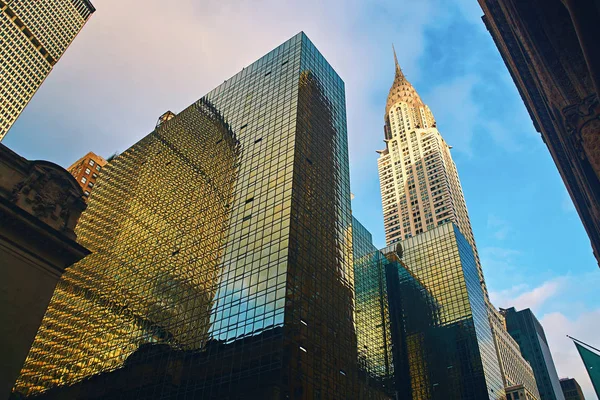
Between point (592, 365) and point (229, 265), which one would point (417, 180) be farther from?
point (592, 365)

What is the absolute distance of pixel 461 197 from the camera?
162750 mm

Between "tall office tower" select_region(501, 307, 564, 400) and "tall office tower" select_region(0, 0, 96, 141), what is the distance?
203 metres

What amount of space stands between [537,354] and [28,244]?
20275 centimetres

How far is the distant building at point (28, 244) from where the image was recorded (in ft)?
99.5

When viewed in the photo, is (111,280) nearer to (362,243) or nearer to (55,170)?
(55,170)

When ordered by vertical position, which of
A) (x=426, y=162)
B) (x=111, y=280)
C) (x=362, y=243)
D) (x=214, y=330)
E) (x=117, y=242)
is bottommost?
(x=214, y=330)

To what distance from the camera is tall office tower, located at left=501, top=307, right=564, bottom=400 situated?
583 ft

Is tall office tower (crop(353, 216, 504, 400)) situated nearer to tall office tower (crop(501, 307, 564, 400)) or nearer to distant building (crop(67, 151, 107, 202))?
distant building (crop(67, 151, 107, 202))

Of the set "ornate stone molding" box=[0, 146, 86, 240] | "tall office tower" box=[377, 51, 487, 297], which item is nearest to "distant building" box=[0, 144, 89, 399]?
"ornate stone molding" box=[0, 146, 86, 240]

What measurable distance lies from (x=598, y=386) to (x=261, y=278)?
109 ft

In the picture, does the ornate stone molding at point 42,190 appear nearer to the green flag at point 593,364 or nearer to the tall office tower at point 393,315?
the green flag at point 593,364

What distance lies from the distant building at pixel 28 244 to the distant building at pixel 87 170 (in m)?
102

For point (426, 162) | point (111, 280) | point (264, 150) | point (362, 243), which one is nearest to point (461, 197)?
point (426, 162)

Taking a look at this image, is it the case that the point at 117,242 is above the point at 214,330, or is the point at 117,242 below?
above
